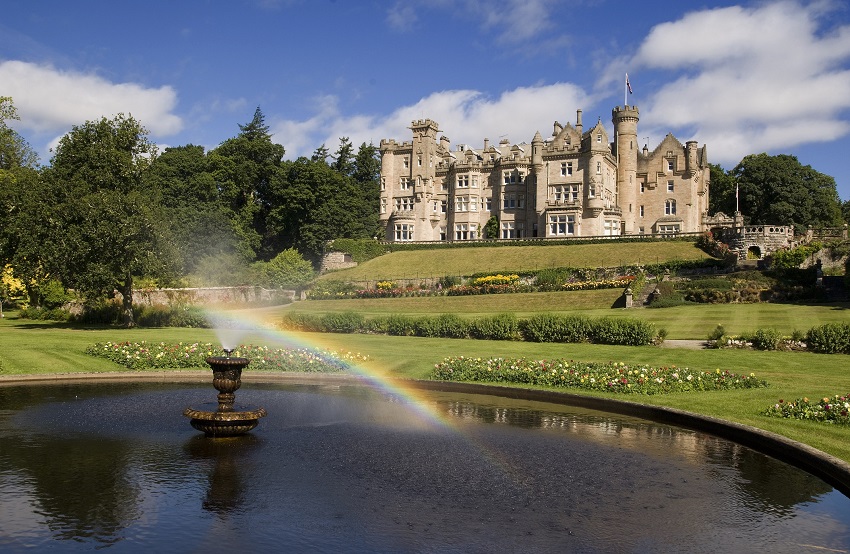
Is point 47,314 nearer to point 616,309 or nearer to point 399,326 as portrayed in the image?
point 399,326

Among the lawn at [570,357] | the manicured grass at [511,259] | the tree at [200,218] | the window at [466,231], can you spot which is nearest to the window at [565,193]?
the manicured grass at [511,259]

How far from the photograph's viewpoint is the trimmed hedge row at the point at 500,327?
30.2 m

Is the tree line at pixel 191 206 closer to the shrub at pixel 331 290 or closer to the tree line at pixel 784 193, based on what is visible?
the tree line at pixel 784 193

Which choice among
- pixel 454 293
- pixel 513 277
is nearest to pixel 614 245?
pixel 513 277

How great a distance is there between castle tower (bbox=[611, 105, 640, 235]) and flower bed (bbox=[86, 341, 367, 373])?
67.0 metres

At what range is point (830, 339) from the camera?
26.6m

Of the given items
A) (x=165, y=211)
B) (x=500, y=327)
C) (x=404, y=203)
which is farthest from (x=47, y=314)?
(x=404, y=203)

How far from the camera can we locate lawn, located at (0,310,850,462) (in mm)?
17438

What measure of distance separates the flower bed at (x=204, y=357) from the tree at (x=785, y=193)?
78.5 meters

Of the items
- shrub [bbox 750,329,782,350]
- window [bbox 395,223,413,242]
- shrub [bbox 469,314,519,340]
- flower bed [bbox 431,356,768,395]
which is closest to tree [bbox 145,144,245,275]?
window [bbox 395,223,413,242]

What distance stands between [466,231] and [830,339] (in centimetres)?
6579

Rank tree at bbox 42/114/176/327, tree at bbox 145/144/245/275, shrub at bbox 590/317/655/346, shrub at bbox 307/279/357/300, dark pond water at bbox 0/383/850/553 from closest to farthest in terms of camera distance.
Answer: dark pond water at bbox 0/383/850/553 → shrub at bbox 590/317/655/346 → tree at bbox 42/114/176/327 → shrub at bbox 307/279/357/300 → tree at bbox 145/144/245/275

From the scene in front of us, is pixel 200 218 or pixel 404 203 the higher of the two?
pixel 404 203

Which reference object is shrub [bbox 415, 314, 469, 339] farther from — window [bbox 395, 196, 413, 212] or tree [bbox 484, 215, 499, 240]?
window [bbox 395, 196, 413, 212]
